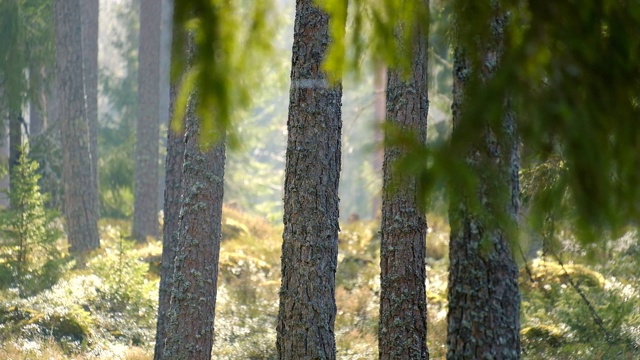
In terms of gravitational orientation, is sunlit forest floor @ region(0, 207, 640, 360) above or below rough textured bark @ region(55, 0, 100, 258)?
below

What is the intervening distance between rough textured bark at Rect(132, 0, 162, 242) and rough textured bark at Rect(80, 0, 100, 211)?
1.09 meters

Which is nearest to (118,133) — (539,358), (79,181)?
(79,181)

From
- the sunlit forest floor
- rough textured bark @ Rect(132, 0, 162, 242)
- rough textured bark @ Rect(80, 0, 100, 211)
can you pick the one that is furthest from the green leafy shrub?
rough textured bark @ Rect(80, 0, 100, 211)

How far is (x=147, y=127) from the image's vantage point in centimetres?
1858

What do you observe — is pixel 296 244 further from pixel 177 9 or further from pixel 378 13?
pixel 177 9

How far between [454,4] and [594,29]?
0.55m

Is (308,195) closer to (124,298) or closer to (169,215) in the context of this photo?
(169,215)

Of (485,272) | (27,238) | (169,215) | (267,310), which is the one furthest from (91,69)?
(485,272)

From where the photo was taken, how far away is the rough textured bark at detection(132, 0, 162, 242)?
1795cm

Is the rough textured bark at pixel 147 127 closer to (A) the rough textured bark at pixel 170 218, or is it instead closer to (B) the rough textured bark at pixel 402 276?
(A) the rough textured bark at pixel 170 218

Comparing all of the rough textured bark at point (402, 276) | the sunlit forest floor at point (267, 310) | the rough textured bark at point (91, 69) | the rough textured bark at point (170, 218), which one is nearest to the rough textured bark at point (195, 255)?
the rough textured bark at point (170, 218)

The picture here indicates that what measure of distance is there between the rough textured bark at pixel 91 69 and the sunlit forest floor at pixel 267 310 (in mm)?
5115

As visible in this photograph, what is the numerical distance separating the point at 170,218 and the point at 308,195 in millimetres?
3808

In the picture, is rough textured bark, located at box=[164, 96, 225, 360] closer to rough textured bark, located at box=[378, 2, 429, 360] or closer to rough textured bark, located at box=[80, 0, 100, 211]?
rough textured bark, located at box=[378, 2, 429, 360]
